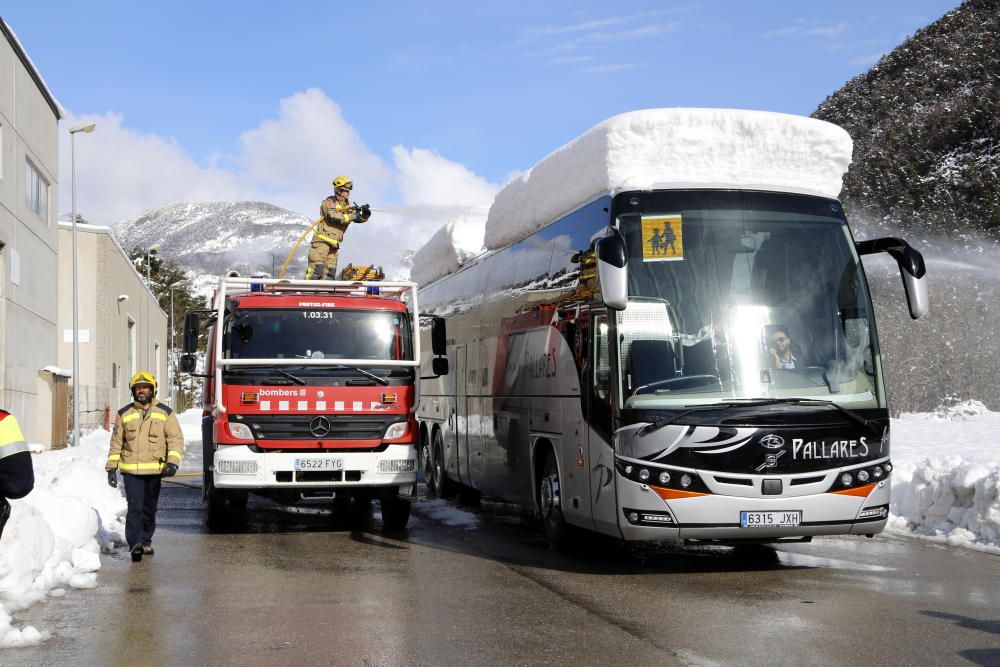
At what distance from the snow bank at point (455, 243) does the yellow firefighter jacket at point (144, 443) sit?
552cm

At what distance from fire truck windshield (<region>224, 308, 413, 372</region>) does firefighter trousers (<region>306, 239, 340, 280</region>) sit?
1.96 metres

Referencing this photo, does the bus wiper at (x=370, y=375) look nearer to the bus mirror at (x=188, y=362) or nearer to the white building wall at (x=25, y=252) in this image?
the bus mirror at (x=188, y=362)

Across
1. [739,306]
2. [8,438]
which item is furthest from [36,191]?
[8,438]

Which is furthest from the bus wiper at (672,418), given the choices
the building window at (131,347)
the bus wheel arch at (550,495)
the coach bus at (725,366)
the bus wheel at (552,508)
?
the building window at (131,347)

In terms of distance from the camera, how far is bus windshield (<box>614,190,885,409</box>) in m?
9.52

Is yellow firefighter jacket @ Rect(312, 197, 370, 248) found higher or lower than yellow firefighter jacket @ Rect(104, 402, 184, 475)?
higher

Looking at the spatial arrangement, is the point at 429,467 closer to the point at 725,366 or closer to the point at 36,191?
the point at 725,366

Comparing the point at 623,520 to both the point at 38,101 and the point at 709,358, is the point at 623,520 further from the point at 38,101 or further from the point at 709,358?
the point at 38,101

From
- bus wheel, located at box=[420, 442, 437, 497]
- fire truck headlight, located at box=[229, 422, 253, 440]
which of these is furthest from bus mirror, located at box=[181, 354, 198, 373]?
bus wheel, located at box=[420, 442, 437, 497]

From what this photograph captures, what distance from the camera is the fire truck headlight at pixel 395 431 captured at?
13.2 meters

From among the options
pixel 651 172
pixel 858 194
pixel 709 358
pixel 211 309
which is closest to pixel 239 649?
pixel 709 358

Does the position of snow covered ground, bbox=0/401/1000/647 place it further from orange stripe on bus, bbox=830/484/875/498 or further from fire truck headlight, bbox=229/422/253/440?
orange stripe on bus, bbox=830/484/875/498

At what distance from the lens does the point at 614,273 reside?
9172 mm

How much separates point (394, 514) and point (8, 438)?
7256 mm
